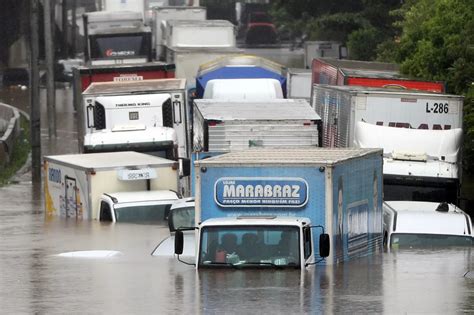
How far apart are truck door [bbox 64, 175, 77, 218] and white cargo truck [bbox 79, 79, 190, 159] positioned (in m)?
2.92

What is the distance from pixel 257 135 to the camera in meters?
26.5

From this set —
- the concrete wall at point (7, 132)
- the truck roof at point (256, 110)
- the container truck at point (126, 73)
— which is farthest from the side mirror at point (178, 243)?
the concrete wall at point (7, 132)

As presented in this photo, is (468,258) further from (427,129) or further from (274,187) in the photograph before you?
(427,129)

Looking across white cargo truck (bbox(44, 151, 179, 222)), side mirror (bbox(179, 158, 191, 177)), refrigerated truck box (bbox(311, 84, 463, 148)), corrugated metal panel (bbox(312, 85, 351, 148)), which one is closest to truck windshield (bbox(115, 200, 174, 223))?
white cargo truck (bbox(44, 151, 179, 222))

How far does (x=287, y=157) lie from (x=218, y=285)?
410 centimetres

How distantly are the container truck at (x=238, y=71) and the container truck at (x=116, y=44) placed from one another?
368 inches

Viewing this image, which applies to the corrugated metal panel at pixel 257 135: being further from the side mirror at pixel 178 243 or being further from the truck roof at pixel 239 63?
the truck roof at pixel 239 63

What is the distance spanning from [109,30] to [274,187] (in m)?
35.6

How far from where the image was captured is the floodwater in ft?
47.0

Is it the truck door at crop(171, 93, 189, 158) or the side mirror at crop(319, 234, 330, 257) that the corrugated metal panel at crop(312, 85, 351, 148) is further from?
the side mirror at crop(319, 234, 330, 257)

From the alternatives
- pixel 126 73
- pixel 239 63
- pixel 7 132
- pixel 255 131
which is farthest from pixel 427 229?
pixel 7 132

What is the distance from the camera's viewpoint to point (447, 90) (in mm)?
31969

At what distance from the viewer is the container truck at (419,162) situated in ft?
82.9

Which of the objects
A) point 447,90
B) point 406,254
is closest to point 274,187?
point 406,254
